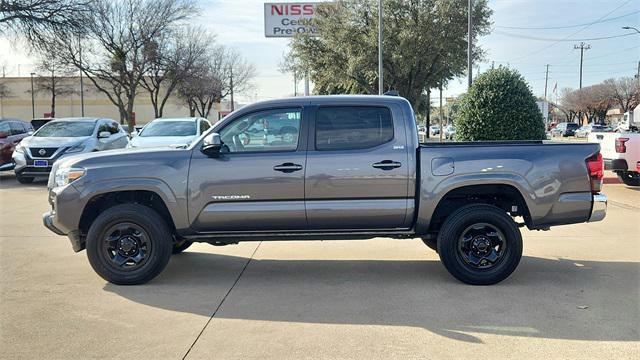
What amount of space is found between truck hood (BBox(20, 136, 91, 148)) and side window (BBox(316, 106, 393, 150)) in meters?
10.7

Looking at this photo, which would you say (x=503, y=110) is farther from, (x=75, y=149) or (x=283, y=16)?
(x=283, y=16)

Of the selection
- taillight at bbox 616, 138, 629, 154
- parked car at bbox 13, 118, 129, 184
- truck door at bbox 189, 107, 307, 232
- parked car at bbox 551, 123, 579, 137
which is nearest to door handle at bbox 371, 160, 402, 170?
truck door at bbox 189, 107, 307, 232

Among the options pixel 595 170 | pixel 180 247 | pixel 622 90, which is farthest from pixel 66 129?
pixel 622 90

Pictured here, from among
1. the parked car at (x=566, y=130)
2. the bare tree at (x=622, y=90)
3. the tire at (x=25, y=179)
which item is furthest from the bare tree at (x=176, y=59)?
the bare tree at (x=622, y=90)

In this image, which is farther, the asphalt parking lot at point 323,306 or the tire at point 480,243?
the tire at point 480,243

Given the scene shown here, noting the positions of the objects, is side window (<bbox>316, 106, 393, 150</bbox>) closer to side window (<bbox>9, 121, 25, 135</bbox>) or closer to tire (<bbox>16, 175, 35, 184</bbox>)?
tire (<bbox>16, 175, 35, 184</bbox>)

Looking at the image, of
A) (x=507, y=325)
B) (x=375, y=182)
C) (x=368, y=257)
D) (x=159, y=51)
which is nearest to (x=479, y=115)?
(x=368, y=257)

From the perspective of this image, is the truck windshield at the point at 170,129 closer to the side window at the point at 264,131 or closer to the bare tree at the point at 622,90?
the side window at the point at 264,131

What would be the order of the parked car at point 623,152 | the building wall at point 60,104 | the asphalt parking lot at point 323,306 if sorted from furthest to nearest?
the building wall at point 60,104, the parked car at point 623,152, the asphalt parking lot at point 323,306

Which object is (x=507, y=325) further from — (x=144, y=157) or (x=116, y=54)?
(x=116, y=54)

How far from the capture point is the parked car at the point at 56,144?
13.9 metres

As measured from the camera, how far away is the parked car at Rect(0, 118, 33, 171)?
15.9m

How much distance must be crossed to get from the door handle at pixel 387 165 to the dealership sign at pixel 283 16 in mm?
34528

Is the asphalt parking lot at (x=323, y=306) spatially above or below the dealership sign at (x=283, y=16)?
below
